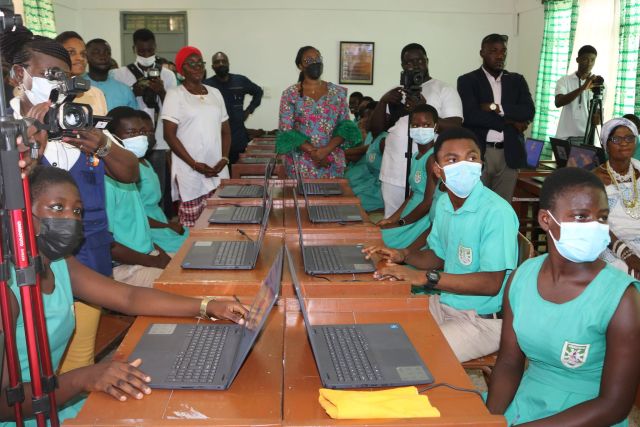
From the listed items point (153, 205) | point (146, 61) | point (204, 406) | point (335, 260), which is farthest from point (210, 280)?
point (146, 61)

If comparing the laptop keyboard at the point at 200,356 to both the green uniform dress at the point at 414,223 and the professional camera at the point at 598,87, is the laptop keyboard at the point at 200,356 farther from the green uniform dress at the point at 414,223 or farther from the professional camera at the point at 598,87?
the professional camera at the point at 598,87

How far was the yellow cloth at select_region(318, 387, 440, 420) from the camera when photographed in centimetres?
118

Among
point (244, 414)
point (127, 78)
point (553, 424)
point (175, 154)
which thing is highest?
point (127, 78)

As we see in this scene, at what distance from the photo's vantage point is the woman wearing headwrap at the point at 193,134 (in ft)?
12.9

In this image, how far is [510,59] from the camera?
28.6 ft

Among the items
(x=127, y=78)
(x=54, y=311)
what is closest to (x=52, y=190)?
(x=54, y=311)

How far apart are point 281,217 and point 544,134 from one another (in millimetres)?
5438

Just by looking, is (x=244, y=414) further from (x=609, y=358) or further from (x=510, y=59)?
(x=510, y=59)

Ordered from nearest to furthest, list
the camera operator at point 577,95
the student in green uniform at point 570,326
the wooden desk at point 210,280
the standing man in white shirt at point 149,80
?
the student in green uniform at point 570,326
the wooden desk at point 210,280
the standing man in white shirt at point 149,80
the camera operator at point 577,95

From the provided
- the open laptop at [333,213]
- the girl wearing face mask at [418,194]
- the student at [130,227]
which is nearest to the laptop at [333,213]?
the open laptop at [333,213]

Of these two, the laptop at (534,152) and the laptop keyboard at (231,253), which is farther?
the laptop at (534,152)

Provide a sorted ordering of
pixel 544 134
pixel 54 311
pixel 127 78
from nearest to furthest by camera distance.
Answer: pixel 54 311
pixel 127 78
pixel 544 134

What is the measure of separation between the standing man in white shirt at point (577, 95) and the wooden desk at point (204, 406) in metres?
5.44

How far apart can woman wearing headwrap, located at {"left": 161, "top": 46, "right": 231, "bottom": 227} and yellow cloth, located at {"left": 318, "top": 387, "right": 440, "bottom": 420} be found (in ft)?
9.71
